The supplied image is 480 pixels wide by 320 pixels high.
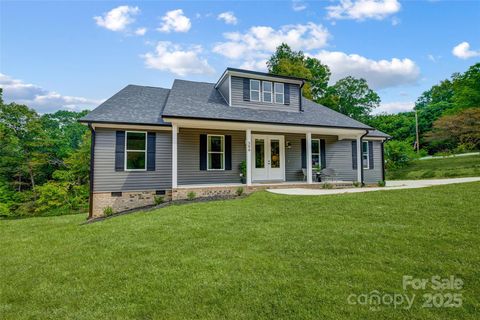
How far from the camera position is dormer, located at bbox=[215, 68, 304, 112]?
11422 mm

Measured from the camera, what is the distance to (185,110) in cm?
929

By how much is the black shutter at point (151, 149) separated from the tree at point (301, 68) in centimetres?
1491

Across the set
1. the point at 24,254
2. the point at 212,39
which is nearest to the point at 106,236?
the point at 24,254

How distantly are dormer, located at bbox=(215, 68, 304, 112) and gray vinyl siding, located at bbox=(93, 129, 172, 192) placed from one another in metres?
3.75

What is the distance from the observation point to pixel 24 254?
4641 millimetres

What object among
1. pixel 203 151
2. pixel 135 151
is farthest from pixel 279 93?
pixel 135 151

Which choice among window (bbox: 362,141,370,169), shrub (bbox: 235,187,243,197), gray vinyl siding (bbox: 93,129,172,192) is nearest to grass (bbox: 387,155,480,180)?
window (bbox: 362,141,370,169)

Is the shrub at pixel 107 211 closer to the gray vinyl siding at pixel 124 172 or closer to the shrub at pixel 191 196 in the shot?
the gray vinyl siding at pixel 124 172

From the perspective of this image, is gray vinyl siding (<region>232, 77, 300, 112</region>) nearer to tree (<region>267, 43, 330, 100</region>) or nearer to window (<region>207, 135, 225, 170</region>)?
window (<region>207, 135, 225, 170</region>)

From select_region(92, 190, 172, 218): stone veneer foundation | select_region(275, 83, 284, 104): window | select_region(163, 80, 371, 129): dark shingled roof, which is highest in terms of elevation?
select_region(275, 83, 284, 104): window

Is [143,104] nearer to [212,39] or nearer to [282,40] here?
[212,39]

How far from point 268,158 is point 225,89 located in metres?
4.11

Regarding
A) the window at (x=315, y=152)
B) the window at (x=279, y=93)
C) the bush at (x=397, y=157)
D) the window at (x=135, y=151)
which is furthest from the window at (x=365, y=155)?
the window at (x=135, y=151)

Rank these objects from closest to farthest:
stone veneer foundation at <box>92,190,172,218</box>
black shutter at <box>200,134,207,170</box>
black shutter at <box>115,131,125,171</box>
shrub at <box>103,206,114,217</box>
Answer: shrub at <box>103,206,114,217</box> < stone veneer foundation at <box>92,190,172,218</box> < black shutter at <box>115,131,125,171</box> < black shutter at <box>200,134,207,170</box>
